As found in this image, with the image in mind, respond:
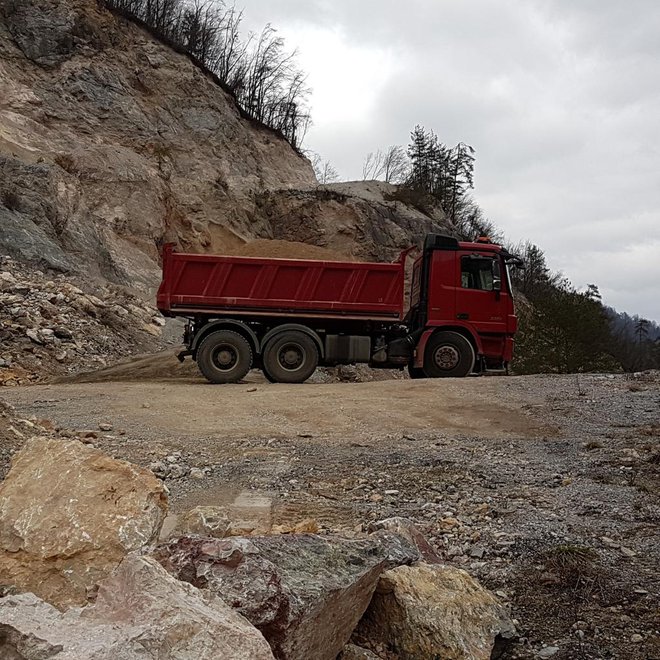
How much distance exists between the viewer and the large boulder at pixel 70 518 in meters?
2.93

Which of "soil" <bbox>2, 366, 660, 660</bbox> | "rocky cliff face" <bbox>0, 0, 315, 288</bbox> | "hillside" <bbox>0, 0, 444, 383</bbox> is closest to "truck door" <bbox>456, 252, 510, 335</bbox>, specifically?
"soil" <bbox>2, 366, 660, 660</bbox>

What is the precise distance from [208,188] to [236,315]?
66.4ft

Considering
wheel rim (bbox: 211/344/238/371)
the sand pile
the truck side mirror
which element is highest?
the sand pile

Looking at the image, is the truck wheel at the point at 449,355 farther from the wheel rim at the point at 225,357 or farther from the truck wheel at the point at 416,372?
the wheel rim at the point at 225,357

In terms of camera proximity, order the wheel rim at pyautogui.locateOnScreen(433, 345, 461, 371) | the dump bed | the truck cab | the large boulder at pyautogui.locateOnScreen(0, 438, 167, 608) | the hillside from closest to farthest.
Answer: the large boulder at pyautogui.locateOnScreen(0, 438, 167, 608) < the dump bed < the truck cab < the wheel rim at pyautogui.locateOnScreen(433, 345, 461, 371) < the hillside

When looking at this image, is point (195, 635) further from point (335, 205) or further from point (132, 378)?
point (335, 205)

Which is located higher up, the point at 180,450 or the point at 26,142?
the point at 26,142

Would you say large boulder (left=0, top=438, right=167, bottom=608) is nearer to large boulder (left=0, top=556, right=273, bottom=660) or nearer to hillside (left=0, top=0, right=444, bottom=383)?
large boulder (left=0, top=556, right=273, bottom=660)

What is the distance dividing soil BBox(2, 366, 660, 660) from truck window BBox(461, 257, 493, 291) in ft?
6.78

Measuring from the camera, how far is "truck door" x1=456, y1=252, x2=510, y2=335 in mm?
13383

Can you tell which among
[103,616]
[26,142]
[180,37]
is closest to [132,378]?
[103,616]

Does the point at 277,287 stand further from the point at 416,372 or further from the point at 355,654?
the point at 355,654

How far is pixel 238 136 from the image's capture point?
35.9m

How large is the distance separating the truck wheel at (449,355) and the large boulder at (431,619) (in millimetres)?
10172
